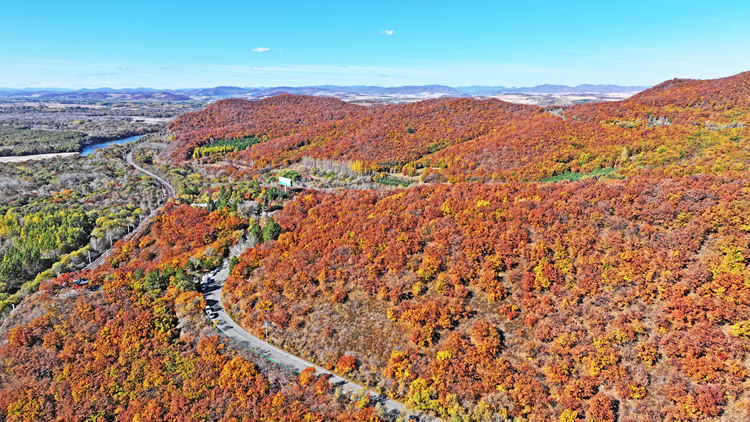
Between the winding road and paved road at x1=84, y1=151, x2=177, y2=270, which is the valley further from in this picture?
paved road at x1=84, y1=151, x2=177, y2=270

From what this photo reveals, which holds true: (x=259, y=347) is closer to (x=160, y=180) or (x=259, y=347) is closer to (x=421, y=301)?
(x=421, y=301)

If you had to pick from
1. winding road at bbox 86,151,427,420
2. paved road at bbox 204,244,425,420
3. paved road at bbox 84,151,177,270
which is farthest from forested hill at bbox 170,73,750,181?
paved road at bbox 204,244,425,420

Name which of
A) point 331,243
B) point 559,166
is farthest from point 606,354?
point 559,166

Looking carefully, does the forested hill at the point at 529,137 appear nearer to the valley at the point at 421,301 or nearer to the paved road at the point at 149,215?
the valley at the point at 421,301

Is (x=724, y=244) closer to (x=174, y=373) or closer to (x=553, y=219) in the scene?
(x=553, y=219)

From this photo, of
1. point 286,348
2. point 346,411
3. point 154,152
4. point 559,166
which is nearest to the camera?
point 346,411

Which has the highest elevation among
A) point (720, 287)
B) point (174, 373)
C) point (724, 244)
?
point (724, 244)
